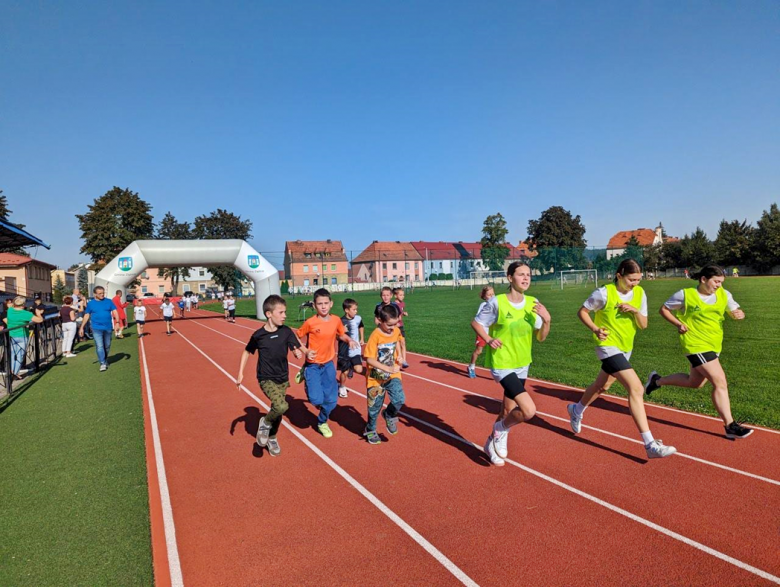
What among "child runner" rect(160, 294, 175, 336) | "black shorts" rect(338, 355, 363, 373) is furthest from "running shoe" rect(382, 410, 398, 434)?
"child runner" rect(160, 294, 175, 336)

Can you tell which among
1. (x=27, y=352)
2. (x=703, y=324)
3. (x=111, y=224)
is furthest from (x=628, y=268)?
(x=111, y=224)

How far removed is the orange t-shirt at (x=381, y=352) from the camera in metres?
6.04

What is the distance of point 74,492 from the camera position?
5105 millimetres

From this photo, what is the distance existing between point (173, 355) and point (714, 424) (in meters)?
14.4

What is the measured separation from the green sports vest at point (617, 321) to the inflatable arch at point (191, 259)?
23.4 metres

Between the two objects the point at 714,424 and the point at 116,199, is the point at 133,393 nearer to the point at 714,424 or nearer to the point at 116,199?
the point at 714,424

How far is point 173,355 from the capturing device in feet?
51.7

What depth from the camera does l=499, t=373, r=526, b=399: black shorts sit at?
4.94 metres

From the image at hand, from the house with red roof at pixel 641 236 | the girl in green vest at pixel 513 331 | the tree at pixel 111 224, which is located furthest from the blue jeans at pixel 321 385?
the house with red roof at pixel 641 236

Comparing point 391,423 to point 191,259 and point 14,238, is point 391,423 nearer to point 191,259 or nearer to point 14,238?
point 191,259

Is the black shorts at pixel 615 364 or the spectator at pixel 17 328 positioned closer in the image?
the black shorts at pixel 615 364

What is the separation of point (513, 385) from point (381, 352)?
1750mm

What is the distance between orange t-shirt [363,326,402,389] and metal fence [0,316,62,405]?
25.8 ft

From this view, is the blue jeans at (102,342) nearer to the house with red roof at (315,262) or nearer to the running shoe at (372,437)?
the running shoe at (372,437)
